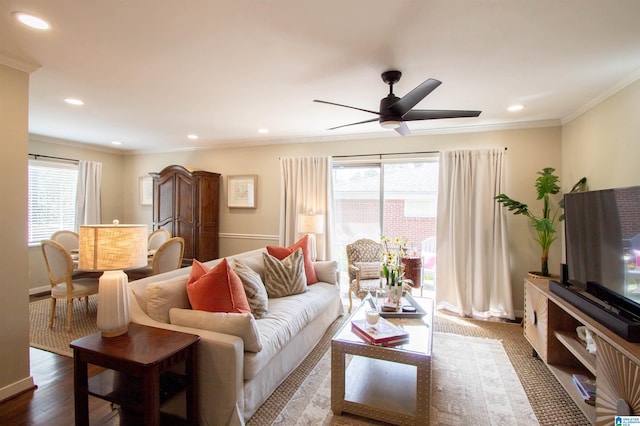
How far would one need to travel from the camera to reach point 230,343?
5.89ft

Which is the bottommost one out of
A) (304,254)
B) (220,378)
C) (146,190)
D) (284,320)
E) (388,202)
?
(220,378)

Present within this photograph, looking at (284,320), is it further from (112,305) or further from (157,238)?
(157,238)

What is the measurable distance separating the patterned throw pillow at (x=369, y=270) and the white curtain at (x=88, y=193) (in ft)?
16.0

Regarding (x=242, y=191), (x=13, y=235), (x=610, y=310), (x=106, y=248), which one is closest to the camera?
(x=106, y=248)

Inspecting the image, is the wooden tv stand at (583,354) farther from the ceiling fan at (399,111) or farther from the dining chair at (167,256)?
the dining chair at (167,256)

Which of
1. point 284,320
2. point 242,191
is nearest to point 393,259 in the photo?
point 284,320

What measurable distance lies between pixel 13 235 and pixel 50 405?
124 centimetres

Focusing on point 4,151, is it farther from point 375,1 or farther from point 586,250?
point 586,250

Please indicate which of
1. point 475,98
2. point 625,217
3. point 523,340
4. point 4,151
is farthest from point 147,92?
point 523,340

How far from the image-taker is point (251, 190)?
523 cm

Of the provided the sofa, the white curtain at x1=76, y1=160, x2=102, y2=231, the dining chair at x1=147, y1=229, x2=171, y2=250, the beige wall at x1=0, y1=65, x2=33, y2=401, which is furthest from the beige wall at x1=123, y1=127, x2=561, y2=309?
the beige wall at x1=0, y1=65, x2=33, y2=401

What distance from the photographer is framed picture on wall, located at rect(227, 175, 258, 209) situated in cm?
522

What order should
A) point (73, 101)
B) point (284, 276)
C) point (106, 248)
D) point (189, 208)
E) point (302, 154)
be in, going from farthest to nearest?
point (189, 208), point (302, 154), point (73, 101), point (284, 276), point (106, 248)

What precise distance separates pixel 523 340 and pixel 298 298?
2398 mm
